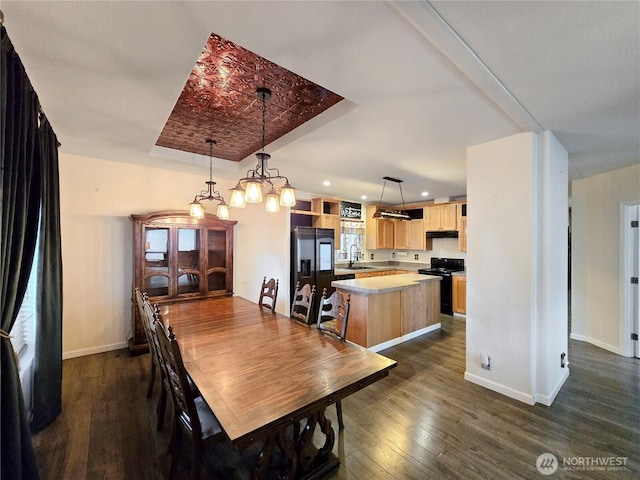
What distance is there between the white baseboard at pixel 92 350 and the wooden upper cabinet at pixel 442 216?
6042mm

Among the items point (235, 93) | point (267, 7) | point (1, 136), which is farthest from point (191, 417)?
point (235, 93)

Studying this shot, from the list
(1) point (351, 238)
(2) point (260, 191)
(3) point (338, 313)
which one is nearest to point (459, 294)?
(1) point (351, 238)

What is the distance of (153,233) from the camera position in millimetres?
3652

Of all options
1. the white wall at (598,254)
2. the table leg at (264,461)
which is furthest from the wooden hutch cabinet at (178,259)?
the white wall at (598,254)

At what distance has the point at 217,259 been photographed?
160 inches

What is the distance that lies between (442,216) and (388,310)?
3.18 metres

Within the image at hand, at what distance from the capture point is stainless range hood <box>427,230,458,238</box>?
5.95m

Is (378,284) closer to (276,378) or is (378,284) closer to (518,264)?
(518,264)

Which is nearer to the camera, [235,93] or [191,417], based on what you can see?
[191,417]

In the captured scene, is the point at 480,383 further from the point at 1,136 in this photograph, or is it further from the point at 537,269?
the point at 1,136

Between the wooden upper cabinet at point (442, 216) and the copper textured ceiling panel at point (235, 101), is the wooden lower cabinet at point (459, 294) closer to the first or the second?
the wooden upper cabinet at point (442, 216)

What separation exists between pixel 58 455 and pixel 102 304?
2.15m

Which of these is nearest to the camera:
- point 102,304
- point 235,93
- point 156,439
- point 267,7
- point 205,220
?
point 267,7

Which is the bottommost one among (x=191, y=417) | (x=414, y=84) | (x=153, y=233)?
Result: (x=191, y=417)
